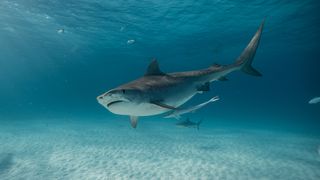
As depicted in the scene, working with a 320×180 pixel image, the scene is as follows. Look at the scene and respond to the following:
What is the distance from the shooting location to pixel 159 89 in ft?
16.8

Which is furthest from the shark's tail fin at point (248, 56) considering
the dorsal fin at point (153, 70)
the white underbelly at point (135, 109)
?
the white underbelly at point (135, 109)

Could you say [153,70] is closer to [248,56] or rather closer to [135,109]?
[135,109]

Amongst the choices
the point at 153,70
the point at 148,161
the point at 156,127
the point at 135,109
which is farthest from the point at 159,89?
the point at 156,127

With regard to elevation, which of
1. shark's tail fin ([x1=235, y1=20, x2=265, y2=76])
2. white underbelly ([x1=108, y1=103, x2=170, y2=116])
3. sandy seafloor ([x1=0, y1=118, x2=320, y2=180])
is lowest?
sandy seafloor ([x1=0, y1=118, x2=320, y2=180])

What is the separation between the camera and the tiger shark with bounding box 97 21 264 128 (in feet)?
14.2

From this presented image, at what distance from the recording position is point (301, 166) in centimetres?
1108

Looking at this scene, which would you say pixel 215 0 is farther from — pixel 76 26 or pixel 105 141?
pixel 76 26

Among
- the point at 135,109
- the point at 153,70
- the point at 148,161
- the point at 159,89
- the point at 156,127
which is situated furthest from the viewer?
the point at 156,127

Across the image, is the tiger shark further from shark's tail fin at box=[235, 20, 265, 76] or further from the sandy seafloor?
the sandy seafloor

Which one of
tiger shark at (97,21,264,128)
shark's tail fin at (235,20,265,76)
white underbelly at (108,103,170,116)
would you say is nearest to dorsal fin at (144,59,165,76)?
tiger shark at (97,21,264,128)

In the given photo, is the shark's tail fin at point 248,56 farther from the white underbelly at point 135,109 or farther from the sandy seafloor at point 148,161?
the sandy seafloor at point 148,161

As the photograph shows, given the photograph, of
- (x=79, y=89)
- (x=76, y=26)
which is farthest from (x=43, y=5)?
(x=79, y=89)

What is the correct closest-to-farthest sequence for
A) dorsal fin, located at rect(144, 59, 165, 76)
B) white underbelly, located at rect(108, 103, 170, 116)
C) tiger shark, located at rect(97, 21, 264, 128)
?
tiger shark, located at rect(97, 21, 264, 128), white underbelly, located at rect(108, 103, 170, 116), dorsal fin, located at rect(144, 59, 165, 76)

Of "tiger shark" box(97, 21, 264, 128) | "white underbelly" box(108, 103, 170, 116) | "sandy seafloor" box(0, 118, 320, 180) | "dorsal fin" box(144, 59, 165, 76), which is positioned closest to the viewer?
"tiger shark" box(97, 21, 264, 128)
